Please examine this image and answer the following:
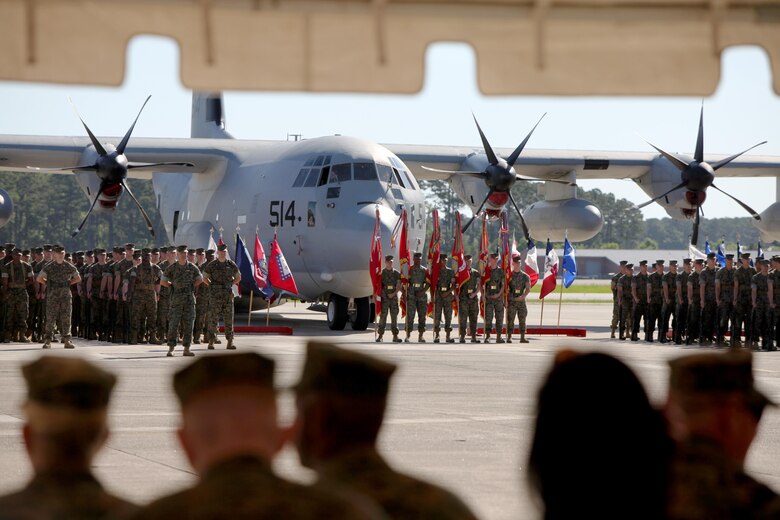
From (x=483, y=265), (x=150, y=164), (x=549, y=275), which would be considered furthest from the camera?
(x=549, y=275)

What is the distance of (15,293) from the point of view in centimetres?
1872

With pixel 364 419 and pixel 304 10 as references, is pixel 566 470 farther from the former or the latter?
pixel 304 10

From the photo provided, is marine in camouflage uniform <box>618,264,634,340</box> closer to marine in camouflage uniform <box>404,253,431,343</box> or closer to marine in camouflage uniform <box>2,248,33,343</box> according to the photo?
marine in camouflage uniform <box>404,253,431,343</box>

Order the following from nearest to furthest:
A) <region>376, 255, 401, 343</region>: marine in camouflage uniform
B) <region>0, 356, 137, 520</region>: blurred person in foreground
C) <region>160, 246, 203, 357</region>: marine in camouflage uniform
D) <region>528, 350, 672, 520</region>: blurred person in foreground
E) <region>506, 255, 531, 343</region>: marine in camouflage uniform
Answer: <region>528, 350, 672, 520</region>: blurred person in foreground < <region>0, 356, 137, 520</region>: blurred person in foreground < <region>160, 246, 203, 357</region>: marine in camouflage uniform < <region>376, 255, 401, 343</region>: marine in camouflage uniform < <region>506, 255, 531, 343</region>: marine in camouflage uniform

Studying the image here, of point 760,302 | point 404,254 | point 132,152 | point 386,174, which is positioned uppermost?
point 132,152

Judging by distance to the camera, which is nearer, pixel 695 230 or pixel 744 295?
pixel 744 295

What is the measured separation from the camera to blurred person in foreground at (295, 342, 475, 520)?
2551 mm

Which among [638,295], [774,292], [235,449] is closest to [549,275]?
[638,295]

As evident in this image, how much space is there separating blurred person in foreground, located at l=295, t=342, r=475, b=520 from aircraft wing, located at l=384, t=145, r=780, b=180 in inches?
920

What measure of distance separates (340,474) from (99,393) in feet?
1.84

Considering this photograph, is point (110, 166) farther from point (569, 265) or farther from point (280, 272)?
point (569, 265)

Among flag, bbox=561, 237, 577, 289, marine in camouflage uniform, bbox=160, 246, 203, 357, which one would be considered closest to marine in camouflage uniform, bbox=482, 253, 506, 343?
flag, bbox=561, 237, 577, 289

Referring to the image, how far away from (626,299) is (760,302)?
3.65m

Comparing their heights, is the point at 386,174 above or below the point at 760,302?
above
